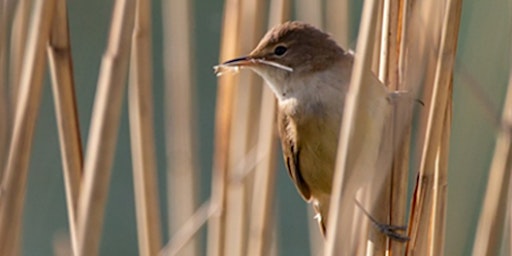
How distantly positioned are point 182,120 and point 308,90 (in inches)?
14.3

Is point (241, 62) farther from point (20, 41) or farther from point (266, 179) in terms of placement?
point (20, 41)

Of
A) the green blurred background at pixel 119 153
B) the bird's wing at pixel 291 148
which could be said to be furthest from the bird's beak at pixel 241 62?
the green blurred background at pixel 119 153

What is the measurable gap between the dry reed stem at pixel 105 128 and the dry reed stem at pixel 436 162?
406 mm

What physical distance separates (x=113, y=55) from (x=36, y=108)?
0.18m

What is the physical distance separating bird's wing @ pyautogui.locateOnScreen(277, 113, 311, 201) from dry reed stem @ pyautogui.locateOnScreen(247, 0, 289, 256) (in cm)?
3

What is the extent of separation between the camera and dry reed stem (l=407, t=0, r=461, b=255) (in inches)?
55.1

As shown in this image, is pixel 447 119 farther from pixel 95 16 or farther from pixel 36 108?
pixel 95 16

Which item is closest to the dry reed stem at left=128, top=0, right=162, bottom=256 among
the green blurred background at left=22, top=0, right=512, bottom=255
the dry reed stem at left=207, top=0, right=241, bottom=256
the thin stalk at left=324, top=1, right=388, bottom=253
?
the dry reed stem at left=207, top=0, right=241, bottom=256

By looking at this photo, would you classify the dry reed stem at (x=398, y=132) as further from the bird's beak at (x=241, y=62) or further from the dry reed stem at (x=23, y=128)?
the dry reed stem at (x=23, y=128)

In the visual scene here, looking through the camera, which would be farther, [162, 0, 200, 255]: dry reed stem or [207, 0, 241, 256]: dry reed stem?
[162, 0, 200, 255]: dry reed stem

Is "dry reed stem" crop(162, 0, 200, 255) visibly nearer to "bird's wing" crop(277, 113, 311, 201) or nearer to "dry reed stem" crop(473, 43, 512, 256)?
"bird's wing" crop(277, 113, 311, 201)

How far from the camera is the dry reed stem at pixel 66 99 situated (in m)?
1.47

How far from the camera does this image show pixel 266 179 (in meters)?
1.73

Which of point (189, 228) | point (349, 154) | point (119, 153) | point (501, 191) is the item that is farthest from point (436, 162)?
point (119, 153)
